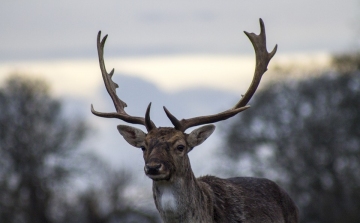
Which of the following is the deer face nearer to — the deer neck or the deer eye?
the deer eye

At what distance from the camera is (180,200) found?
16.9m

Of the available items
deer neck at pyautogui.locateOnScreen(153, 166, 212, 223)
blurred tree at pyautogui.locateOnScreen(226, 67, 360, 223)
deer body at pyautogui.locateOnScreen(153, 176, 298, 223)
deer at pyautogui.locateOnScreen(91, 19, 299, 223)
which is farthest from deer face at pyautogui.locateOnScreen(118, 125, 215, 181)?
blurred tree at pyautogui.locateOnScreen(226, 67, 360, 223)

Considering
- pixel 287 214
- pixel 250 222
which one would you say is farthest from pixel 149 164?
pixel 287 214

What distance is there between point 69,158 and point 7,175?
11.5 feet

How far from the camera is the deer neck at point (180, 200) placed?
16703 millimetres

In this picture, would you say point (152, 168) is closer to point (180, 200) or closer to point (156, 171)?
point (156, 171)

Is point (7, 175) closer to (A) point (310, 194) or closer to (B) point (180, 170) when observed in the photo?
(A) point (310, 194)

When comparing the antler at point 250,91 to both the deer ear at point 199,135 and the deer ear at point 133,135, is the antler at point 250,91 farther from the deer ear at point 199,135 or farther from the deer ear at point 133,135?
the deer ear at point 133,135

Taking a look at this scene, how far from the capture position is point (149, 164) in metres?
16.2

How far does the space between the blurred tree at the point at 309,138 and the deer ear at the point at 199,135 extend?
4162 centimetres

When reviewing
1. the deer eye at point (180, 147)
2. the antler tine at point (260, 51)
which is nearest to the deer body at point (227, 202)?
the deer eye at point (180, 147)

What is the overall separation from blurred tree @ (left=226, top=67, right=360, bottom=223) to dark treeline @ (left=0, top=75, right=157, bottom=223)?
326 inches

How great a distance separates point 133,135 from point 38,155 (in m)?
47.2

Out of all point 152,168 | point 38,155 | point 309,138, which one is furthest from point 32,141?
point 152,168
